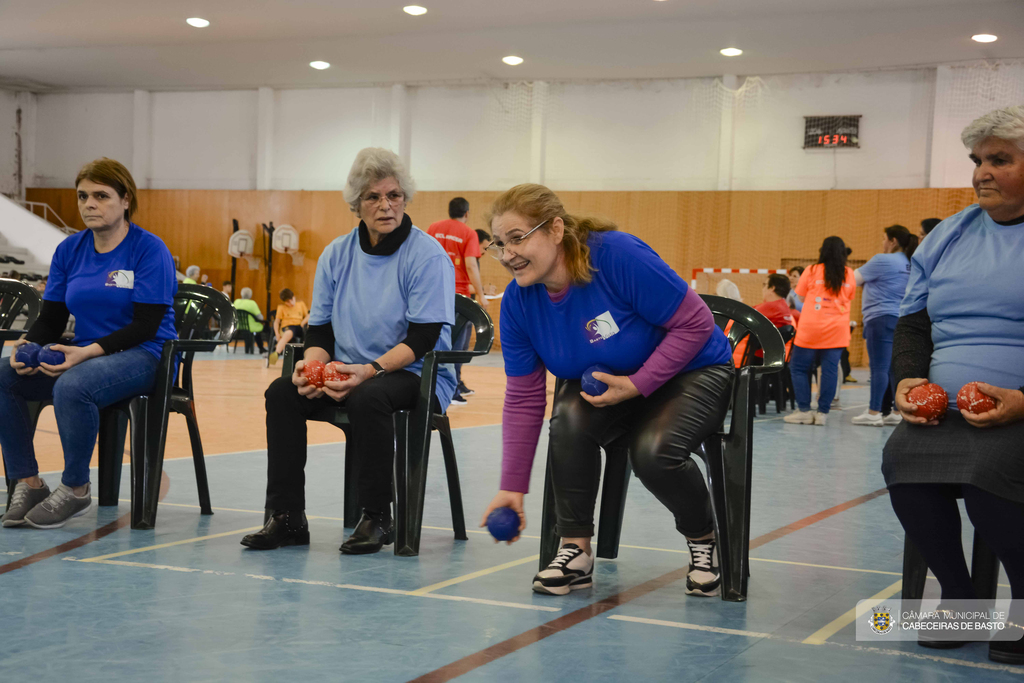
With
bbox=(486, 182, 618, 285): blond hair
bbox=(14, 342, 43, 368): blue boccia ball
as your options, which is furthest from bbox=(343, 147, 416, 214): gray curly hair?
bbox=(14, 342, 43, 368): blue boccia ball

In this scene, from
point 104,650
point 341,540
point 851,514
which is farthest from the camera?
point 851,514

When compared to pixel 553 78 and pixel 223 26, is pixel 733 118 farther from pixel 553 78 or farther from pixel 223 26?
pixel 223 26

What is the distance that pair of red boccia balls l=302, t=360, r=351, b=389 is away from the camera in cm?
288

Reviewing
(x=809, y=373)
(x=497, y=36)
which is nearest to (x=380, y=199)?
(x=809, y=373)

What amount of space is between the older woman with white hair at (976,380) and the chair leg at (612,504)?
0.85 metres

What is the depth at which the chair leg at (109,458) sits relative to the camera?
3484 mm

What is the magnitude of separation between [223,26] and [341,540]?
13.4m

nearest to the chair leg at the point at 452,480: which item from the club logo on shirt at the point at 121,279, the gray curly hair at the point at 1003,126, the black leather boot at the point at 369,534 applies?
the black leather boot at the point at 369,534

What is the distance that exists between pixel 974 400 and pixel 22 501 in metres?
2.72

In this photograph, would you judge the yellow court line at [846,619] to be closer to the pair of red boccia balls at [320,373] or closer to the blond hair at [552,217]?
the blond hair at [552,217]

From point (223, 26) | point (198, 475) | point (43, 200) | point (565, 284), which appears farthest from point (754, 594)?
point (43, 200)

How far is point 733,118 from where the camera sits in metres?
16.1

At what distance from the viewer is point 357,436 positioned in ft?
9.51

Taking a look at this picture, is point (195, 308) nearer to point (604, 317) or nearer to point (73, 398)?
point (73, 398)
